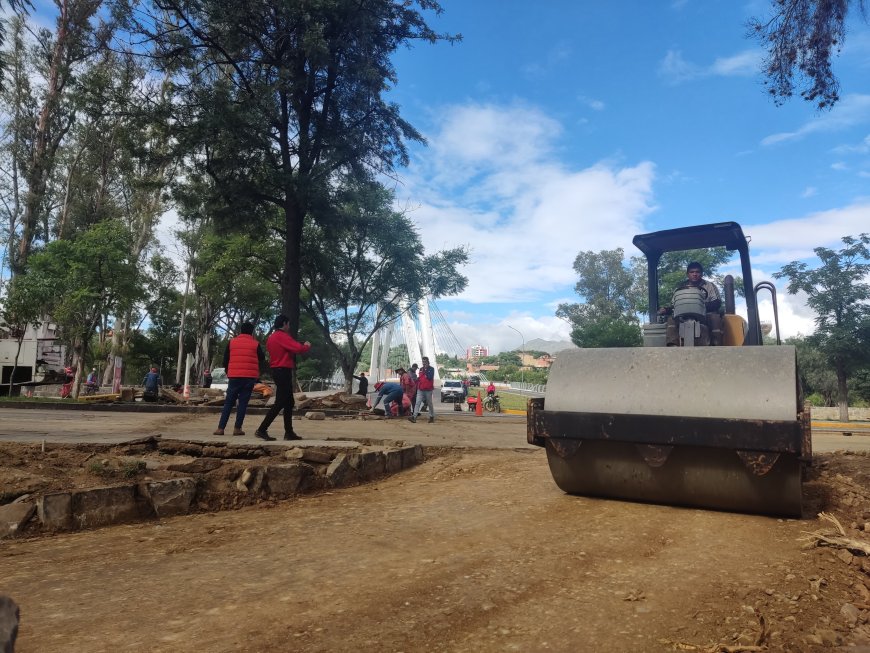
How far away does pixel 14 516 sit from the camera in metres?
3.91

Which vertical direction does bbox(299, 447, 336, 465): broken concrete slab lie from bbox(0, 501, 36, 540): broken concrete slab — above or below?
above

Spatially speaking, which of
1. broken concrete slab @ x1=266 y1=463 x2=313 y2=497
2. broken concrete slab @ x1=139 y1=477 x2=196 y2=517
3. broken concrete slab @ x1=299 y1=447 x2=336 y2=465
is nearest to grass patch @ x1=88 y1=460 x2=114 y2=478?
broken concrete slab @ x1=139 y1=477 x2=196 y2=517

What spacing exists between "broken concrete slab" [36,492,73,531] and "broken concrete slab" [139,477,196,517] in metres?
0.51

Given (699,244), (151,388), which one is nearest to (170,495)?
(699,244)

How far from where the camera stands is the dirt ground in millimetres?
2314

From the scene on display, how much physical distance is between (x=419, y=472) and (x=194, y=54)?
47.9ft

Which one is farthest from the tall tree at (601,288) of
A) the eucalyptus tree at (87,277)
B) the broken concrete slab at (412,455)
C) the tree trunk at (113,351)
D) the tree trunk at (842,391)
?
the broken concrete slab at (412,455)

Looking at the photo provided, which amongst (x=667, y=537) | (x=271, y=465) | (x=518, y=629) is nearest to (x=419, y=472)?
(x=271, y=465)

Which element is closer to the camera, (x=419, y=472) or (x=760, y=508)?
(x=760, y=508)

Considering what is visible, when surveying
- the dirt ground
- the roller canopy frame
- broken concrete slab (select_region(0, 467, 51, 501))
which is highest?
the roller canopy frame

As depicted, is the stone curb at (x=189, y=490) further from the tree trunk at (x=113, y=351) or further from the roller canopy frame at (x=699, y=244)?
the tree trunk at (x=113, y=351)

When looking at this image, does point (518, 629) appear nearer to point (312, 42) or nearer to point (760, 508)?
point (760, 508)

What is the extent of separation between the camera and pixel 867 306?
1033 inches

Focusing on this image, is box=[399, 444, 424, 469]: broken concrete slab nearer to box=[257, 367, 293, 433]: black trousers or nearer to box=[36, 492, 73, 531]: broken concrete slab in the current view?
box=[257, 367, 293, 433]: black trousers
